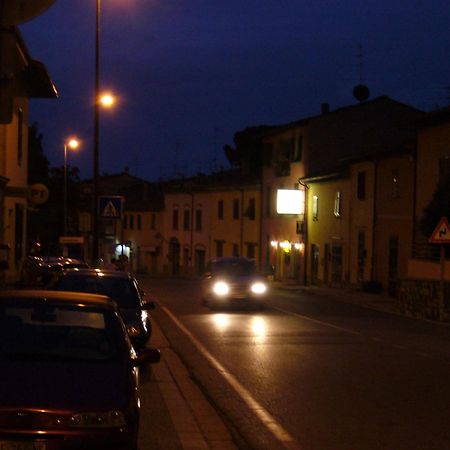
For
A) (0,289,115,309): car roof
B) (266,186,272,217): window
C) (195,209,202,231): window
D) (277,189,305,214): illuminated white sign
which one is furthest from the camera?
(195,209,202,231): window

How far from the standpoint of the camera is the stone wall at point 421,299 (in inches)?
1150

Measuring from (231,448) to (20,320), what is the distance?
2624 mm

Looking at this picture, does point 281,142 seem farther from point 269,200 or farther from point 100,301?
point 100,301

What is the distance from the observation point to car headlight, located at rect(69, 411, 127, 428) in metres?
6.93

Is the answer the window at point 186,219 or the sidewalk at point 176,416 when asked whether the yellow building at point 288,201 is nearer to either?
the window at point 186,219

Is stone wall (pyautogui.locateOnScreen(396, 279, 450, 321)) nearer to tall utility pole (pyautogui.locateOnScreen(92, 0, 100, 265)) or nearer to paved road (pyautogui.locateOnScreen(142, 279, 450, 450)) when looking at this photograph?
paved road (pyautogui.locateOnScreen(142, 279, 450, 450))

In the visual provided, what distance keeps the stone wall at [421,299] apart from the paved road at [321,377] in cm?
220

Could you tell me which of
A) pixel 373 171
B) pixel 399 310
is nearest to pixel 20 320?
pixel 399 310

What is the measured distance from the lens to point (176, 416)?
11180 millimetres

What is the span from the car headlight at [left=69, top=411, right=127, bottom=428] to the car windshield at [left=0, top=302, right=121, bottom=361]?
3.10ft

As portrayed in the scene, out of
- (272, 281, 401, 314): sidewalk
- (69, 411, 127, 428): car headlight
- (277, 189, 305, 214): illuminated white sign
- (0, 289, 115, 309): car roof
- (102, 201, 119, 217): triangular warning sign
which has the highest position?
(277, 189, 305, 214): illuminated white sign

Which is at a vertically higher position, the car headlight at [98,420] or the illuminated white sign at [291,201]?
the illuminated white sign at [291,201]

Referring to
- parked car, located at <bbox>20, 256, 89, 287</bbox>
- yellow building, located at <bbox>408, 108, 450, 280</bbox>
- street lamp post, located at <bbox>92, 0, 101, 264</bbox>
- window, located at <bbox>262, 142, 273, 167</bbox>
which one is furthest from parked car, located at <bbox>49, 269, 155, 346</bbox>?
window, located at <bbox>262, 142, 273, 167</bbox>

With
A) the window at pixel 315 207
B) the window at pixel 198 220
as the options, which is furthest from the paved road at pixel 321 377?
the window at pixel 198 220
